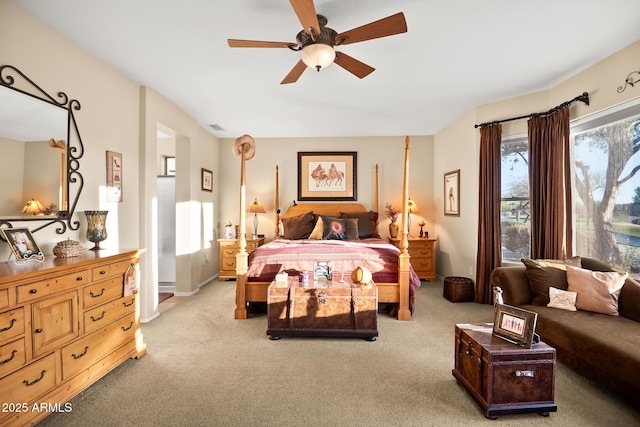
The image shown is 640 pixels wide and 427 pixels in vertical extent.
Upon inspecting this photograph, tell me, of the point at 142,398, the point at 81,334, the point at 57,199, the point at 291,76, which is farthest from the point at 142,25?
the point at 142,398

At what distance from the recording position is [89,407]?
6.26 ft

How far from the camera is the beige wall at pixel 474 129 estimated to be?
110 inches

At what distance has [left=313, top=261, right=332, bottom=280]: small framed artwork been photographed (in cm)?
325

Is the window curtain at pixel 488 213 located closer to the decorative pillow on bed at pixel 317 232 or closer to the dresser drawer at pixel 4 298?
the decorative pillow on bed at pixel 317 232

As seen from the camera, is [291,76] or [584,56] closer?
[291,76]

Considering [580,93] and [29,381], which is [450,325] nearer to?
[580,93]

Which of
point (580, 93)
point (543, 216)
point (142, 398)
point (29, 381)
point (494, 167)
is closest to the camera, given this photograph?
point (29, 381)

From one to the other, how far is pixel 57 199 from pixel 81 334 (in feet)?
3.52

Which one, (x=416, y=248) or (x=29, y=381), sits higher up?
(x=416, y=248)

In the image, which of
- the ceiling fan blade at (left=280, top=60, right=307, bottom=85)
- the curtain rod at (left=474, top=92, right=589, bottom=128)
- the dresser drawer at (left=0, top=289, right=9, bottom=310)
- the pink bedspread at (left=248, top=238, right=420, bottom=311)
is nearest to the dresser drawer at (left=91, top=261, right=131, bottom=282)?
the dresser drawer at (left=0, top=289, right=9, bottom=310)

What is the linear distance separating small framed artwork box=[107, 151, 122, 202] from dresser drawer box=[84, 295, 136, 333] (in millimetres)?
1088

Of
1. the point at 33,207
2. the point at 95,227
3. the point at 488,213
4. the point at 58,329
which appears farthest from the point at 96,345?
the point at 488,213

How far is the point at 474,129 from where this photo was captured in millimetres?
4230

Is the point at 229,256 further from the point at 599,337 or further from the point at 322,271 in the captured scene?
the point at 599,337
